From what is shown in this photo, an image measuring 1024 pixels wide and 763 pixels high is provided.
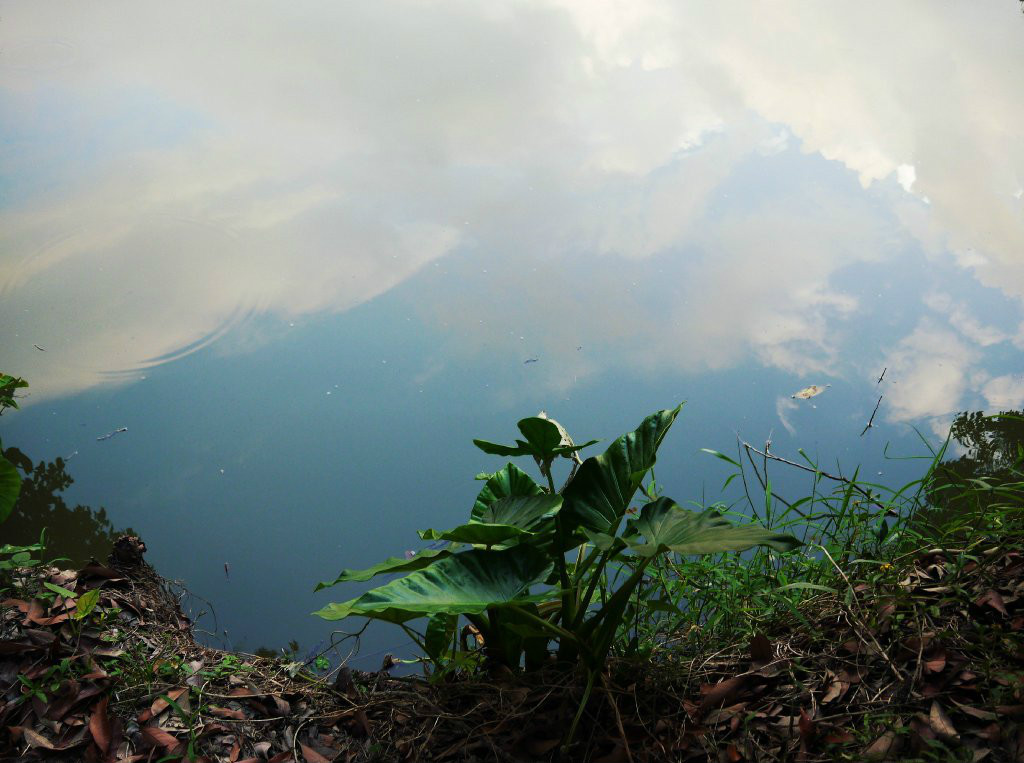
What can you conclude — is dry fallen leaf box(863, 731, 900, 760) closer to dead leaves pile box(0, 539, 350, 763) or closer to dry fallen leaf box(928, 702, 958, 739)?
dry fallen leaf box(928, 702, 958, 739)

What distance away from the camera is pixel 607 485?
1199 mm

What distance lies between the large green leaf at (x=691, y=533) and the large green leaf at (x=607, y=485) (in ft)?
0.30

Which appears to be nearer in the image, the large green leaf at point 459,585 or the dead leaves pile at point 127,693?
the large green leaf at point 459,585

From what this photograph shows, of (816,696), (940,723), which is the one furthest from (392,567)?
(940,723)

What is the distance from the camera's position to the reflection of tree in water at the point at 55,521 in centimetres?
197

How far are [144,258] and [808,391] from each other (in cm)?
241

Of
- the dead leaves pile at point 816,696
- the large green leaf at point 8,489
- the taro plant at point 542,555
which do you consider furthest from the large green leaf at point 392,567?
the large green leaf at point 8,489

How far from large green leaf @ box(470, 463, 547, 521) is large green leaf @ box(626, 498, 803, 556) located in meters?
0.27

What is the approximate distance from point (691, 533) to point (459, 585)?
0.34 meters

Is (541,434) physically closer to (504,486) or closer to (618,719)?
(504,486)

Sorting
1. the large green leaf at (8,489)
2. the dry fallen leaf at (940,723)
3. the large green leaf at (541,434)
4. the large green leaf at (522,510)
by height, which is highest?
the large green leaf at (8,489)

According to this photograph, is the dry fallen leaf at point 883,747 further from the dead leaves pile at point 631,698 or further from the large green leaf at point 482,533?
the large green leaf at point 482,533

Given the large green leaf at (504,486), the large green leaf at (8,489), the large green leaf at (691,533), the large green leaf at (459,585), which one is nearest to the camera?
the large green leaf at (691,533)

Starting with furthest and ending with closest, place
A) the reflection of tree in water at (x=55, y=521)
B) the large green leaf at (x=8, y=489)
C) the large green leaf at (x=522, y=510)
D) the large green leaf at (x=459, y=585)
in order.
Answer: the reflection of tree in water at (x=55, y=521)
the large green leaf at (x=8, y=489)
the large green leaf at (x=522, y=510)
the large green leaf at (x=459, y=585)
